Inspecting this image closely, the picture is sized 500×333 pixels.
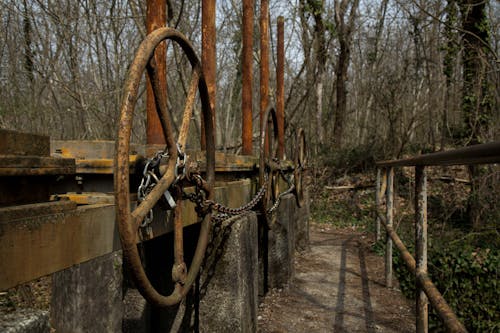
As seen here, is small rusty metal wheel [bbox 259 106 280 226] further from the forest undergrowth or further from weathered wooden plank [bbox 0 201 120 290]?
the forest undergrowth

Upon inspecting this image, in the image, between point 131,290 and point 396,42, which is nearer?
point 131,290

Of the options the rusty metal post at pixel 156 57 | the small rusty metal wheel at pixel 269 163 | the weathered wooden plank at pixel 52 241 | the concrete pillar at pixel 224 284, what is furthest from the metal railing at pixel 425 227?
the rusty metal post at pixel 156 57

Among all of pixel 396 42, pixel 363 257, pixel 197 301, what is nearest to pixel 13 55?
pixel 363 257

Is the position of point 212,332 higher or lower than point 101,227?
lower

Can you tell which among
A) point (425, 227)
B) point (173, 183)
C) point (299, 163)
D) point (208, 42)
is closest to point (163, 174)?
point (173, 183)

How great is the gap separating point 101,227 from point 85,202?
204 millimetres

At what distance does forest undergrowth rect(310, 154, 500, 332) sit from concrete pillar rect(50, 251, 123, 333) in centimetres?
329

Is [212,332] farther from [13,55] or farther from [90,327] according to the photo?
[13,55]

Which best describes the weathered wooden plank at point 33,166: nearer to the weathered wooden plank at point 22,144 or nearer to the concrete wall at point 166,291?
the weathered wooden plank at point 22,144

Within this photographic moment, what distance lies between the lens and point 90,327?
2414mm

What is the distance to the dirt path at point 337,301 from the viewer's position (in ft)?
11.2

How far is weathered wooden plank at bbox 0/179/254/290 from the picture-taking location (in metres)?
1.09

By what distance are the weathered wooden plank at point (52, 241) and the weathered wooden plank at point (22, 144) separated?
7.4 inches

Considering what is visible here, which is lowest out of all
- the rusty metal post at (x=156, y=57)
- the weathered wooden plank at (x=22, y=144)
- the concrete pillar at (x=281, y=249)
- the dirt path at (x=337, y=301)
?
the dirt path at (x=337, y=301)
